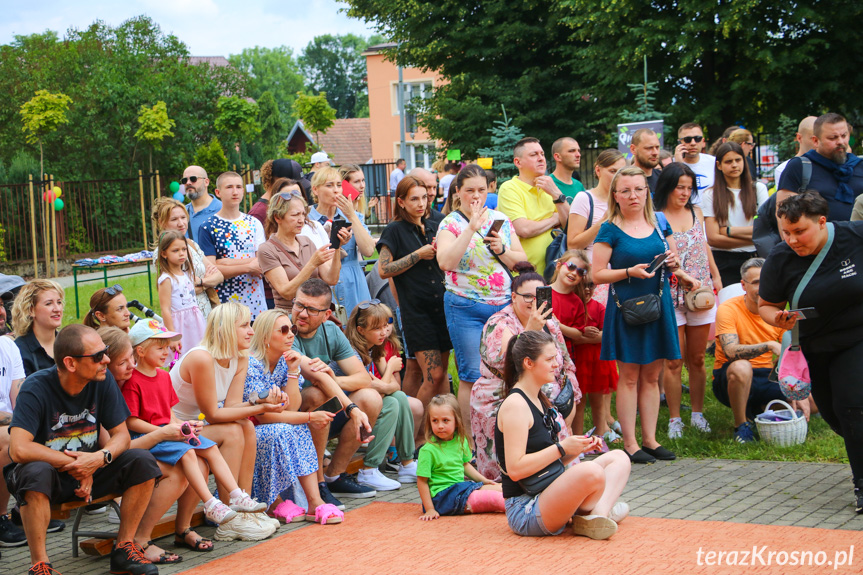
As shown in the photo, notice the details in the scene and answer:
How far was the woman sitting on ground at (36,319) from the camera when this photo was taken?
574cm

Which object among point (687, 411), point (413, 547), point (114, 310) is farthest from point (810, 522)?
point (114, 310)

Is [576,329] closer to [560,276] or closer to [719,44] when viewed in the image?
[560,276]

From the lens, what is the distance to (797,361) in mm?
5316

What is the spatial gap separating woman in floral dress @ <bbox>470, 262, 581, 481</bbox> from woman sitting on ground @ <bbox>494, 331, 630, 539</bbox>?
721 millimetres

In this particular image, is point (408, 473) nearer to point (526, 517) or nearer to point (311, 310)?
point (311, 310)

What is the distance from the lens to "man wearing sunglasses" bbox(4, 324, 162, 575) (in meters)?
4.51

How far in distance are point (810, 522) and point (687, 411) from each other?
282 centimetres

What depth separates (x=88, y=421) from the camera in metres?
4.80

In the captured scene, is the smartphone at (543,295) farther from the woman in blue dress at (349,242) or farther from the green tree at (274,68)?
the green tree at (274,68)

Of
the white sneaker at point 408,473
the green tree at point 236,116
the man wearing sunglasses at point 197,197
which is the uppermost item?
the green tree at point 236,116

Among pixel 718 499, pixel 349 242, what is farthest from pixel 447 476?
pixel 349 242

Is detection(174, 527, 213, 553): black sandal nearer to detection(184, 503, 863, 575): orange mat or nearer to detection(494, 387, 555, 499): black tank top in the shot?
detection(184, 503, 863, 575): orange mat

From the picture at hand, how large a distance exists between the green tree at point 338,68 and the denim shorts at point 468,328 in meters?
113

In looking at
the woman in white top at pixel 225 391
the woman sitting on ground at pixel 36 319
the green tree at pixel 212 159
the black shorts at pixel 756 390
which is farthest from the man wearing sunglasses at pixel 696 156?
the green tree at pixel 212 159
